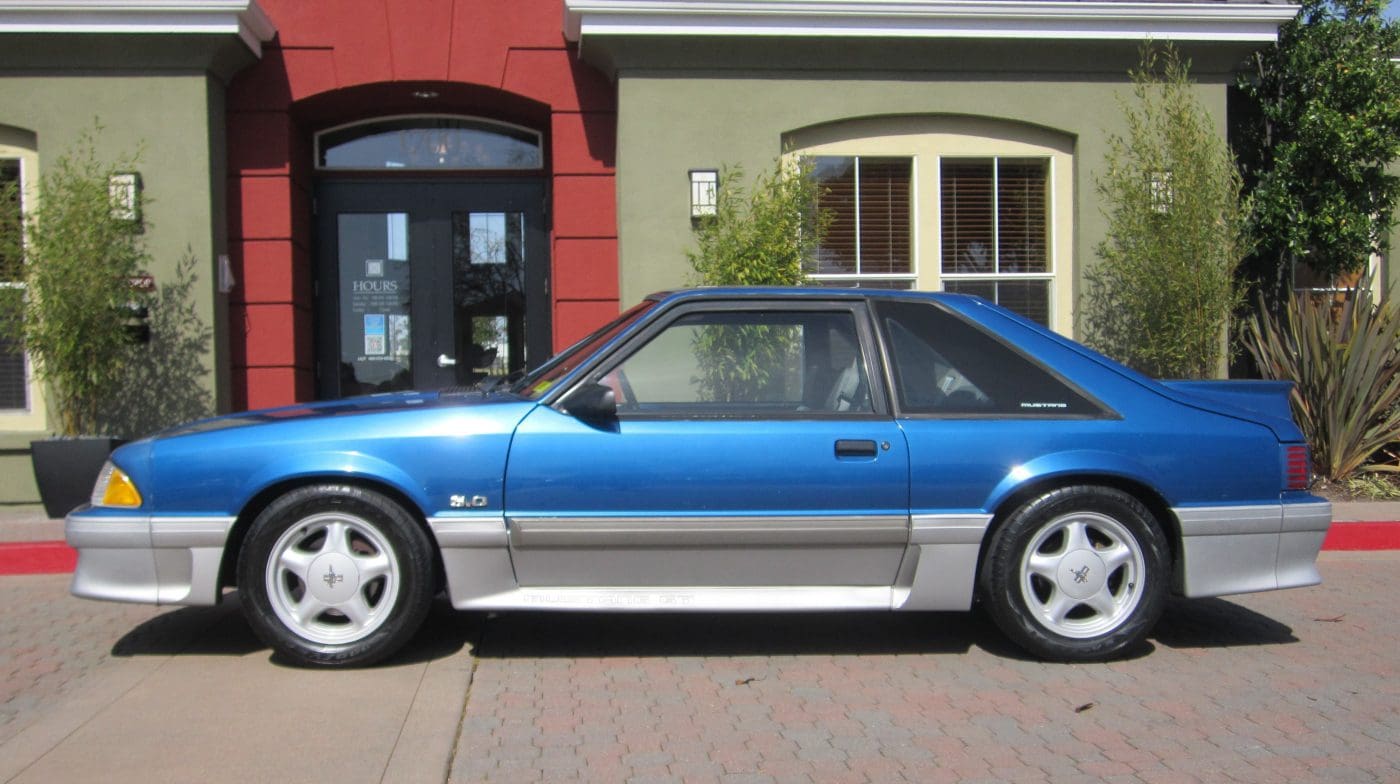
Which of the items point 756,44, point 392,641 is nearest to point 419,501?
point 392,641

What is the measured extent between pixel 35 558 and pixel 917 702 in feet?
18.2

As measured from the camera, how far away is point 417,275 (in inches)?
413

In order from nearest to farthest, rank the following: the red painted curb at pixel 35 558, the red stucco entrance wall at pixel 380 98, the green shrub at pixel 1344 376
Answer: the red painted curb at pixel 35 558 < the green shrub at pixel 1344 376 < the red stucco entrance wall at pixel 380 98

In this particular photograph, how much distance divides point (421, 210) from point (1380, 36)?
826 centimetres

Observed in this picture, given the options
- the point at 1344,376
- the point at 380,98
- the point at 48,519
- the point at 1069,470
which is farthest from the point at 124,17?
the point at 1344,376

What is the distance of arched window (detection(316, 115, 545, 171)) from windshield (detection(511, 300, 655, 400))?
18.2 ft

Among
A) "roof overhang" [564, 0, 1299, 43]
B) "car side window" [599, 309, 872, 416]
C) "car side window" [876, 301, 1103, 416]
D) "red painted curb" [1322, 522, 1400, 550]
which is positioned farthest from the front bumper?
"red painted curb" [1322, 522, 1400, 550]

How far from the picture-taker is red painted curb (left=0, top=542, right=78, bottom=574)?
715cm

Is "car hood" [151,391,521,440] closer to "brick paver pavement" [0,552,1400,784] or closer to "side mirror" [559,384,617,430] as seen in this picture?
"side mirror" [559,384,617,430]

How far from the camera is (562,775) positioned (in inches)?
145

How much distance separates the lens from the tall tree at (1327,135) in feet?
31.6

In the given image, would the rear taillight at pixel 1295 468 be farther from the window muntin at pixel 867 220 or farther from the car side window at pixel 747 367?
the window muntin at pixel 867 220

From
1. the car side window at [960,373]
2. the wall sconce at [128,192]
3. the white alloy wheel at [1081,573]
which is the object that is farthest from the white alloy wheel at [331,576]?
the wall sconce at [128,192]

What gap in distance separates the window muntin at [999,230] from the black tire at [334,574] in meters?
6.43
